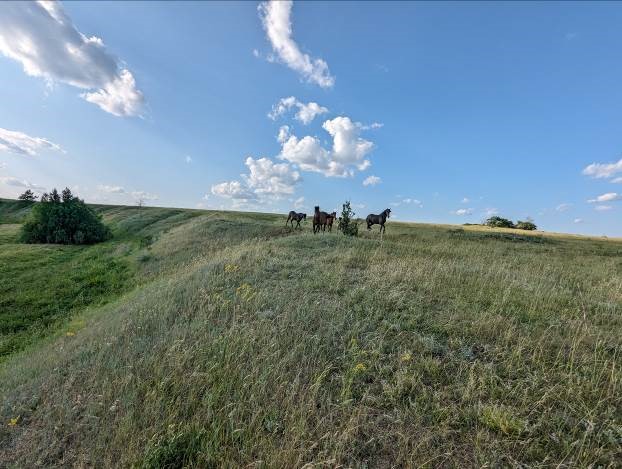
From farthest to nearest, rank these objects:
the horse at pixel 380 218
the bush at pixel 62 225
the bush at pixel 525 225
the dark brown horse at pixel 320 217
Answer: the bush at pixel 525 225 → the bush at pixel 62 225 → the dark brown horse at pixel 320 217 → the horse at pixel 380 218

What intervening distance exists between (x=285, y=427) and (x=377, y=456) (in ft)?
3.81

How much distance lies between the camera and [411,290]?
25.7 feet

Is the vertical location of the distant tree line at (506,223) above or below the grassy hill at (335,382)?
above

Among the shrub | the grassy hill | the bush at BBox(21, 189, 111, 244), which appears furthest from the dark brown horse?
the bush at BBox(21, 189, 111, 244)

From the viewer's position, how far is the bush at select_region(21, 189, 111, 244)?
4319cm

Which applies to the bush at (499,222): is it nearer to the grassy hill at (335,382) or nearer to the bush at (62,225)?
the grassy hill at (335,382)

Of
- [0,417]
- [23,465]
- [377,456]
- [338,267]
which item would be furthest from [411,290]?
[0,417]

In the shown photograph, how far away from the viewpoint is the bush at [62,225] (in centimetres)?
4319

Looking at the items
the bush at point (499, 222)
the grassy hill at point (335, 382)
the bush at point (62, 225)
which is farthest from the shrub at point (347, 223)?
the bush at point (499, 222)

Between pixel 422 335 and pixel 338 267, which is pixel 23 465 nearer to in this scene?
pixel 422 335

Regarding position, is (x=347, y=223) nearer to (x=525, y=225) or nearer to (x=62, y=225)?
(x=62, y=225)

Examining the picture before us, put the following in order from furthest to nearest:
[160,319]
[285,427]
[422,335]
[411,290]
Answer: [411,290] → [160,319] → [422,335] → [285,427]

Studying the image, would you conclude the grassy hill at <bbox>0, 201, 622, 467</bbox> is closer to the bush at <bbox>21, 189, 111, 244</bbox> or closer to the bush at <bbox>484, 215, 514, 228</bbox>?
the bush at <bbox>21, 189, 111, 244</bbox>

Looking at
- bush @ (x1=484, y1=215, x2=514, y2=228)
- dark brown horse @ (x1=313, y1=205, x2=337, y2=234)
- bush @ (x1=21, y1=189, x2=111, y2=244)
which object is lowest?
bush @ (x1=21, y1=189, x2=111, y2=244)
